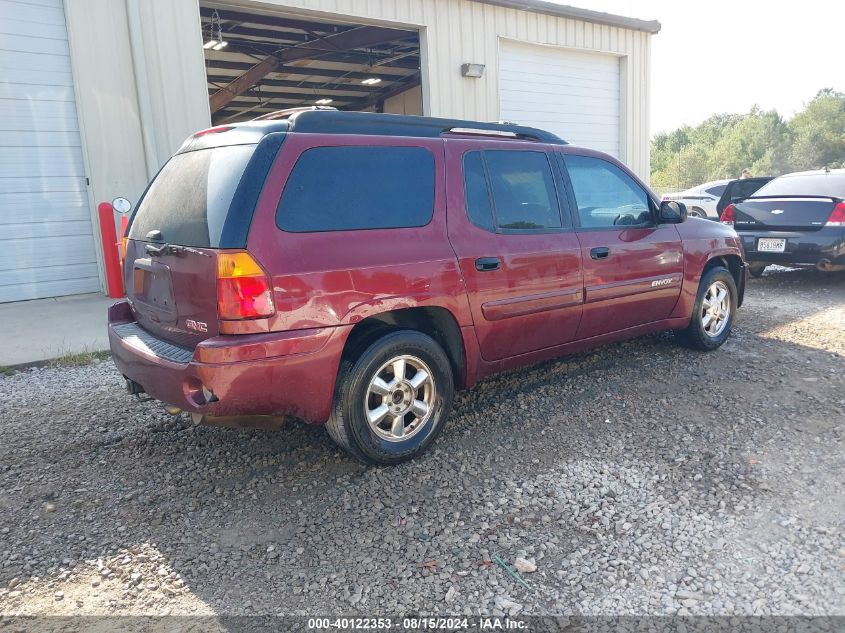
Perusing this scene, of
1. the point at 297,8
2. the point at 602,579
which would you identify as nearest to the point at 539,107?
the point at 297,8

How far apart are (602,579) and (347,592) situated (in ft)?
3.36

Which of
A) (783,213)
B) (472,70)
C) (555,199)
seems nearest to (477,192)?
(555,199)

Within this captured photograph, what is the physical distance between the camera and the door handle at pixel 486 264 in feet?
12.4

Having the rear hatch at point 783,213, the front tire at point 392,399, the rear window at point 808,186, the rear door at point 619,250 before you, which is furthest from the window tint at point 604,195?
the rear window at point 808,186

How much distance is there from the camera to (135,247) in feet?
12.3

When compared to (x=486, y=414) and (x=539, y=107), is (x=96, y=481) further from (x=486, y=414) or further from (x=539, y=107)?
(x=539, y=107)

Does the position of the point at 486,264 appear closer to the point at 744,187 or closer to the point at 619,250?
the point at 619,250

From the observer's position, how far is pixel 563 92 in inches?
494

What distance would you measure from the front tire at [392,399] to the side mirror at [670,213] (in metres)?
2.32

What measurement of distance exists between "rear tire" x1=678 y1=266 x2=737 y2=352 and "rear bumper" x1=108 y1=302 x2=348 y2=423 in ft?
11.3

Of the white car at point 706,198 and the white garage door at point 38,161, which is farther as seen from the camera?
the white car at point 706,198

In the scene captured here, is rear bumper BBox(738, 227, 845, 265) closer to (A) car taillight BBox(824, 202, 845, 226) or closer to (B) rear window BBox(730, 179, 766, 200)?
(A) car taillight BBox(824, 202, 845, 226)

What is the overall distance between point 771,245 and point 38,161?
930 cm

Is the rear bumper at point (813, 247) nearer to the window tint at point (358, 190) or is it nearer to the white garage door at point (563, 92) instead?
the white garage door at point (563, 92)
